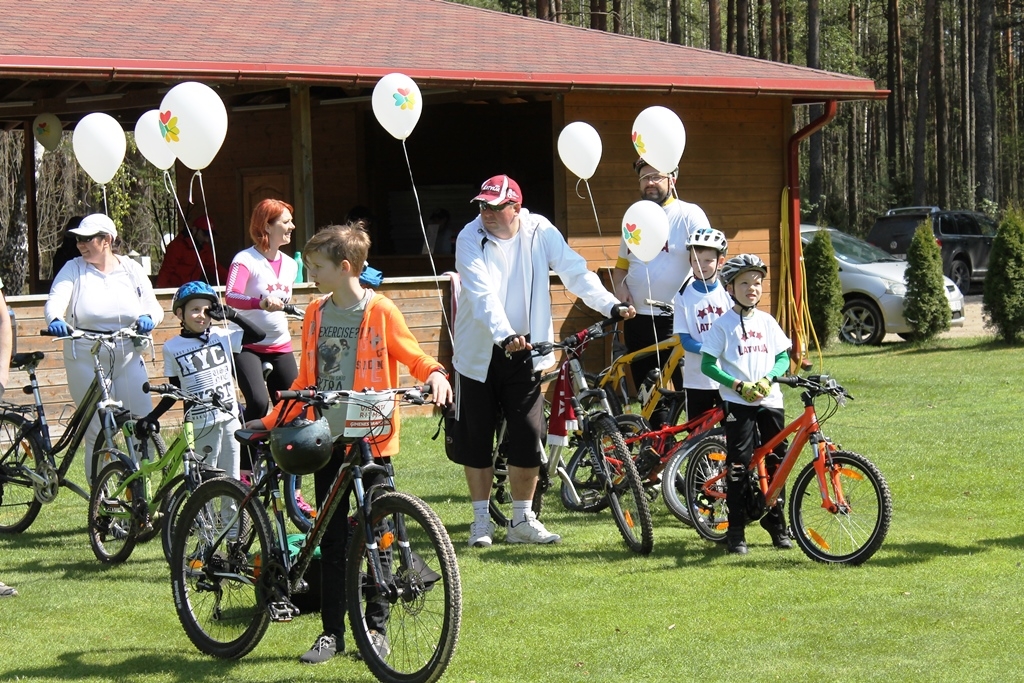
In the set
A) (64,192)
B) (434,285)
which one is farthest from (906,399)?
(64,192)

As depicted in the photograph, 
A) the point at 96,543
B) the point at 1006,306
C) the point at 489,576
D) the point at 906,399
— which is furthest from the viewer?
the point at 1006,306

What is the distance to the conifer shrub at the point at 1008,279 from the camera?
1766cm

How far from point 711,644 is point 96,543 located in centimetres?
359

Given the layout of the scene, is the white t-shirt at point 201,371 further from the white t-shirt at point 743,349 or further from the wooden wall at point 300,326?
the wooden wall at point 300,326

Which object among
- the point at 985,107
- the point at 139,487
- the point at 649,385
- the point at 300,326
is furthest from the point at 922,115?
the point at 139,487

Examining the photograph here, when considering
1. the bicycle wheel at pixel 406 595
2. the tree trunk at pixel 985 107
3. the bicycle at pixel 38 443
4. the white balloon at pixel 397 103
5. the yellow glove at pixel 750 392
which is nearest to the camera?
the bicycle wheel at pixel 406 595

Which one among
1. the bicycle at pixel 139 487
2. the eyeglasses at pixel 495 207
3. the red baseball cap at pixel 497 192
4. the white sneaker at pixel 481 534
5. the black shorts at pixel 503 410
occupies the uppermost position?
the red baseball cap at pixel 497 192

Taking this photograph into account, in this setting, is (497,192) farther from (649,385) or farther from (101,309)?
(101,309)

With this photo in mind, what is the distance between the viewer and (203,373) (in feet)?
23.2

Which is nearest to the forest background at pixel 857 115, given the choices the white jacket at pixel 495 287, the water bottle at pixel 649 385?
the water bottle at pixel 649 385

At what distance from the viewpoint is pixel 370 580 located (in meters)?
4.89

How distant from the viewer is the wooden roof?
12625mm

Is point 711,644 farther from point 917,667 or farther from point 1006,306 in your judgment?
point 1006,306

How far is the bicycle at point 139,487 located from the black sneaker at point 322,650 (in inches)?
62.7
